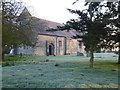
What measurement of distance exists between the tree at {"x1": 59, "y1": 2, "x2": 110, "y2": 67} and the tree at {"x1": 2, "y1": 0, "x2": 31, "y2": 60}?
9714 millimetres

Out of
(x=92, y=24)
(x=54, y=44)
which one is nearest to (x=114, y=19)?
(x=92, y=24)

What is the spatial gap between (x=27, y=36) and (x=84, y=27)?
14.4 meters

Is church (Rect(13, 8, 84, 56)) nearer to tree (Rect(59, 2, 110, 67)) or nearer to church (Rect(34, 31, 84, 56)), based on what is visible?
church (Rect(34, 31, 84, 56))

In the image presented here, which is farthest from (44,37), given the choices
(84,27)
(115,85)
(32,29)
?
(115,85)

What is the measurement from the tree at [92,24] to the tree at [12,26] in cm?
971

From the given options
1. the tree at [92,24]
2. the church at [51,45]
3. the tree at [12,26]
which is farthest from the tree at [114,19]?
the church at [51,45]

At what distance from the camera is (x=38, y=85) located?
5.71m

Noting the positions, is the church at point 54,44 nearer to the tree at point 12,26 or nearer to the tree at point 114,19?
the tree at point 12,26

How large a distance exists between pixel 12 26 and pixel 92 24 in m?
A: 13.6

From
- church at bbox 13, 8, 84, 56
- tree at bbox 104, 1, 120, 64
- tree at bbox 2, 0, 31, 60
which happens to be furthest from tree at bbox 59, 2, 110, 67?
church at bbox 13, 8, 84, 56

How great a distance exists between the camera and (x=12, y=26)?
75.2 feet

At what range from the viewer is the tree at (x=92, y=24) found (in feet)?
33.2

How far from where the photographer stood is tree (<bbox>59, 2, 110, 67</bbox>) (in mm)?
10127

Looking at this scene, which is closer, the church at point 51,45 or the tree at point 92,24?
the tree at point 92,24
